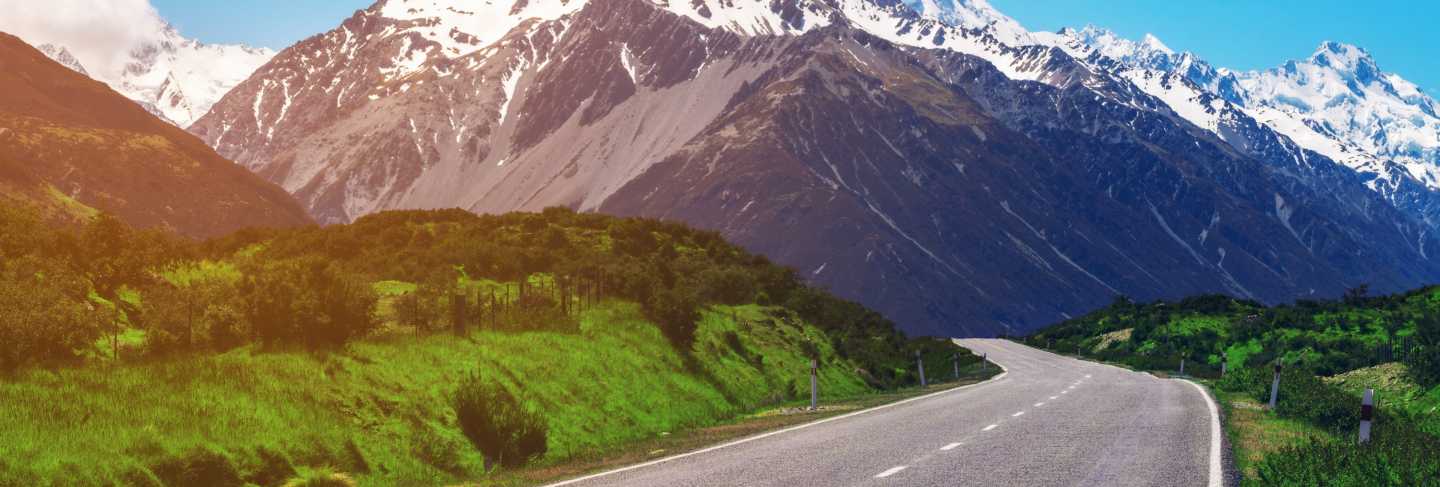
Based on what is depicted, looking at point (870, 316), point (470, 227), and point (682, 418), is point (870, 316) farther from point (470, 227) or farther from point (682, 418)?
point (682, 418)

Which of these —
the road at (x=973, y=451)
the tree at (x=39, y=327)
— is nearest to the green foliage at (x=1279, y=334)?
the road at (x=973, y=451)

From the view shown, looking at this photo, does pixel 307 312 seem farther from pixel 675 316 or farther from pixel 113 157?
pixel 113 157

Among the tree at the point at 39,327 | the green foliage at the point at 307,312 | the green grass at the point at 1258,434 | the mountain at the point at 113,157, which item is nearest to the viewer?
the tree at the point at 39,327

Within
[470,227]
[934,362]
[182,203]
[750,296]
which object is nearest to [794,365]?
[750,296]

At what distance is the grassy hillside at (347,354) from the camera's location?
52.9ft

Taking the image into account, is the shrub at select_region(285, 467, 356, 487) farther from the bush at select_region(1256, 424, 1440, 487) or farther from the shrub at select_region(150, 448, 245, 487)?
the bush at select_region(1256, 424, 1440, 487)

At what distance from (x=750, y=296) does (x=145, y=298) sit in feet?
93.8

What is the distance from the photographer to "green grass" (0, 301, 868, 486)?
15.1m

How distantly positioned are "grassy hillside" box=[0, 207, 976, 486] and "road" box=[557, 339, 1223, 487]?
4.12 m

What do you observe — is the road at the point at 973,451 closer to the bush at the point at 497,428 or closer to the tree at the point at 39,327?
the bush at the point at 497,428

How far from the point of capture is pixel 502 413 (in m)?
21.2

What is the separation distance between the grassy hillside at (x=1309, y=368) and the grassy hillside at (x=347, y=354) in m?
11.7

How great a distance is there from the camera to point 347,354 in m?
22.3

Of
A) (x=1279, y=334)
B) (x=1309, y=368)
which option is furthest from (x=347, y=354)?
(x=1279, y=334)
